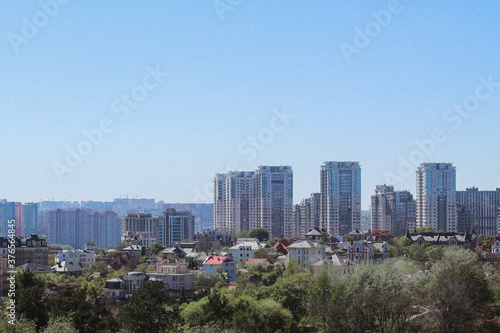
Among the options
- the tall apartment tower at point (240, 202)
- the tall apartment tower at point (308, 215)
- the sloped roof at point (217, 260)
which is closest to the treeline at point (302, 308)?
the sloped roof at point (217, 260)

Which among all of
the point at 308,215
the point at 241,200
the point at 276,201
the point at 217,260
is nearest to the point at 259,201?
the point at 276,201

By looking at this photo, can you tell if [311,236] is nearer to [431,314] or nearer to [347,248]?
[347,248]

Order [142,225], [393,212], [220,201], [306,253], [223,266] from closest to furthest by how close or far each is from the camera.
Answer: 1. [223,266]
2. [306,253]
3. [142,225]
4. [393,212]
5. [220,201]

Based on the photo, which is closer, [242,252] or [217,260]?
[217,260]

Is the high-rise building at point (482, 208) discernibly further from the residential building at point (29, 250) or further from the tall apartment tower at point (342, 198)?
the residential building at point (29, 250)

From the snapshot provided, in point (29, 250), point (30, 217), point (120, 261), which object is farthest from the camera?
point (30, 217)

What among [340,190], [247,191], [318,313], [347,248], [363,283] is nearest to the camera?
[318,313]

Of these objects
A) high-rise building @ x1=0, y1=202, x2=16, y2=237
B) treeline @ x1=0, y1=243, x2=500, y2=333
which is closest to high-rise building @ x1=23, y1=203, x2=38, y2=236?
high-rise building @ x1=0, y1=202, x2=16, y2=237

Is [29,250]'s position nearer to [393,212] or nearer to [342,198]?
[342,198]

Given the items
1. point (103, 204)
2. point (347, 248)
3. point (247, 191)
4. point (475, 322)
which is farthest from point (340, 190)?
point (103, 204)
